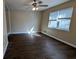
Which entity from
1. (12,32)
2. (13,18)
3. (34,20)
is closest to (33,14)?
(34,20)

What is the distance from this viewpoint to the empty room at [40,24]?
459cm

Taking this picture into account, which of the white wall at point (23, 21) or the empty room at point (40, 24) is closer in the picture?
the empty room at point (40, 24)

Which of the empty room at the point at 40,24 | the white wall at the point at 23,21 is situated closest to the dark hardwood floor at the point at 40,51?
the empty room at the point at 40,24

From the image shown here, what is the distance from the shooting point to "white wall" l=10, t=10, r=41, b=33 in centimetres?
862

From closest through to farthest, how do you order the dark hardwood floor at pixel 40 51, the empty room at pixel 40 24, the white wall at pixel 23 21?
the dark hardwood floor at pixel 40 51, the empty room at pixel 40 24, the white wall at pixel 23 21

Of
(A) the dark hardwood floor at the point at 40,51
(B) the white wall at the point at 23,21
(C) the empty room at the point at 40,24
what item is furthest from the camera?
(B) the white wall at the point at 23,21

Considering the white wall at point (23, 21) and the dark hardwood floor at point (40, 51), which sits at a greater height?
the white wall at point (23, 21)

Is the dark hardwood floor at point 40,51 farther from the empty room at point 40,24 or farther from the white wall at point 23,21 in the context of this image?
the white wall at point 23,21

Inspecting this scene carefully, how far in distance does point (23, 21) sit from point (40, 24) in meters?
1.79

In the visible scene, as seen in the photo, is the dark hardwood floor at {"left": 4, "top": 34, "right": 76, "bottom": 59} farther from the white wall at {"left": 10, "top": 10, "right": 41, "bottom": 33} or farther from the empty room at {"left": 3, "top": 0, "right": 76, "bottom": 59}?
the white wall at {"left": 10, "top": 10, "right": 41, "bottom": 33}

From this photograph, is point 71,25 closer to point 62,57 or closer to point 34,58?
point 62,57

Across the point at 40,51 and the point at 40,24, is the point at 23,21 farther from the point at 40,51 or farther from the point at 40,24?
the point at 40,51

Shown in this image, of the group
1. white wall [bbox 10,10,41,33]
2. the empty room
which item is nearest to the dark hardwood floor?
the empty room

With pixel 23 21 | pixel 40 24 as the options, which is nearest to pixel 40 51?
pixel 23 21
